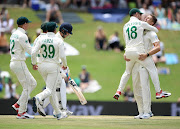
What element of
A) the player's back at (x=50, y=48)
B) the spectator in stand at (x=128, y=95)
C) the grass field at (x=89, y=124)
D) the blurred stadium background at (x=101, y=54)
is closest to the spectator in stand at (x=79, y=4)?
the blurred stadium background at (x=101, y=54)

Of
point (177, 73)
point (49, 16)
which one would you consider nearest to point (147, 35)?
point (177, 73)

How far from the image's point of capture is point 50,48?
34.1ft


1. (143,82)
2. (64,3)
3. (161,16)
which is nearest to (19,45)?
(143,82)

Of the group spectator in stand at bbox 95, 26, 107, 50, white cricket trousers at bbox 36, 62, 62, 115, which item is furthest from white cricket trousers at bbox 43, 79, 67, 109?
spectator in stand at bbox 95, 26, 107, 50

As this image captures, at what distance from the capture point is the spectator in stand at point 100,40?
79.6ft

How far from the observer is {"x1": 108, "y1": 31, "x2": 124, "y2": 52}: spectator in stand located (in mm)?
24062

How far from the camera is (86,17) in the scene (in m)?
28.9

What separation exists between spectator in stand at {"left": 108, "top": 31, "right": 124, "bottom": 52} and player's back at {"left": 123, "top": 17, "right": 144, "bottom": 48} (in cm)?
1319

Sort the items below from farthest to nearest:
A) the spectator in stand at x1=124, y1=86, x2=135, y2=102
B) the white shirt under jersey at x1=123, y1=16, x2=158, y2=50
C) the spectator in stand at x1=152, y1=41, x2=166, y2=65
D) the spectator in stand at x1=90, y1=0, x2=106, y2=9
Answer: the spectator in stand at x1=90, y1=0, x2=106, y2=9 < the spectator in stand at x1=152, y1=41, x2=166, y2=65 < the spectator in stand at x1=124, y1=86, x2=135, y2=102 < the white shirt under jersey at x1=123, y1=16, x2=158, y2=50

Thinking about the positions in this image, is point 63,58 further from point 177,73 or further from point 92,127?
point 177,73

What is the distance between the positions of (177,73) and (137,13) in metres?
11.6

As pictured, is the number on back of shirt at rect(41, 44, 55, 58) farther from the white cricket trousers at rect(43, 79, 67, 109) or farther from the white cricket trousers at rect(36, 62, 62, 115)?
the white cricket trousers at rect(43, 79, 67, 109)

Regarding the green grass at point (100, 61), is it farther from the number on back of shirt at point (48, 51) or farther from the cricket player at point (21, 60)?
the number on back of shirt at point (48, 51)

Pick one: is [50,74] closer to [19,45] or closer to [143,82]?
[19,45]
